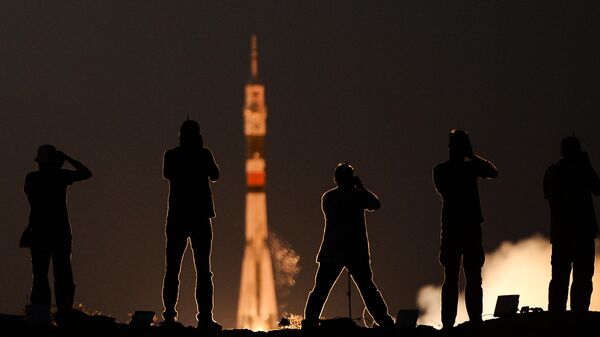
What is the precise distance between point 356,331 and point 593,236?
405 cm

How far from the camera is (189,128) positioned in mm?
24641

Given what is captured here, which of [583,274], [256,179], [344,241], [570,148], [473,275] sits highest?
[256,179]

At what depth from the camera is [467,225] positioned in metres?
24.8

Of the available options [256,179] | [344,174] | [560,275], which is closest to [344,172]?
[344,174]

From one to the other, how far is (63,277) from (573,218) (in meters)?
7.50

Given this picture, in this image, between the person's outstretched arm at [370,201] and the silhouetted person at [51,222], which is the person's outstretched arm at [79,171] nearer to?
the silhouetted person at [51,222]

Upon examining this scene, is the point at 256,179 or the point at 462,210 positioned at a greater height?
the point at 256,179

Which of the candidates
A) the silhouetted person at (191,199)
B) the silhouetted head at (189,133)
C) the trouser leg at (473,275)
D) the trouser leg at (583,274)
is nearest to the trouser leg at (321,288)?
the silhouetted person at (191,199)

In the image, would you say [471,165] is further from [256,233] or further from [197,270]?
[256,233]

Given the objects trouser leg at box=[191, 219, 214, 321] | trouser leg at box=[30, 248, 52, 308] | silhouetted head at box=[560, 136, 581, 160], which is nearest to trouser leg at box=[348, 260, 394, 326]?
trouser leg at box=[191, 219, 214, 321]

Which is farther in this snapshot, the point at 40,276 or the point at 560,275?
the point at 560,275

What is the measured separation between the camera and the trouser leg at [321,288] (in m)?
25.1

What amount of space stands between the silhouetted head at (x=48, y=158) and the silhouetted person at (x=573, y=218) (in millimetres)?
7148

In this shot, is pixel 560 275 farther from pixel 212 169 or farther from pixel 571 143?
pixel 212 169
